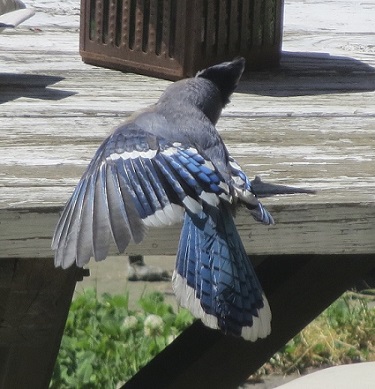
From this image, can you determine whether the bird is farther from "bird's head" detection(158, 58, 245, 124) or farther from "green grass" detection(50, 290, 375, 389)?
"green grass" detection(50, 290, 375, 389)

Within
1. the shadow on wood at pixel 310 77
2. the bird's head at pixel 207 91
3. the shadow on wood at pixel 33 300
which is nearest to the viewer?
the shadow on wood at pixel 33 300

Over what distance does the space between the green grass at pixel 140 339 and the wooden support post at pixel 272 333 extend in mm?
1000

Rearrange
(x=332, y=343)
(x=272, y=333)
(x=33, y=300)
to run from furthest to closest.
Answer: (x=332, y=343) < (x=272, y=333) < (x=33, y=300)

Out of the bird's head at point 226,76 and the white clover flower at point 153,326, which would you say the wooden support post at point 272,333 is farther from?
the white clover flower at point 153,326

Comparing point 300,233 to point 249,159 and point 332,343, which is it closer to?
point 249,159

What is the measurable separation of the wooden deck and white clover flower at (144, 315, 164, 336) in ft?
3.56

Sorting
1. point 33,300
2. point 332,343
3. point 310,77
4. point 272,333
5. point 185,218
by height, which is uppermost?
point 185,218

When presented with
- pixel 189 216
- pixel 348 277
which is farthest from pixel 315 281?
pixel 189 216

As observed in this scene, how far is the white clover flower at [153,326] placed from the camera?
3.56 meters

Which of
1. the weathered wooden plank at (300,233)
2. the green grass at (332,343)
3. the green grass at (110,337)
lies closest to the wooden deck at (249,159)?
the weathered wooden plank at (300,233)

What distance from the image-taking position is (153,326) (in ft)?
11.7

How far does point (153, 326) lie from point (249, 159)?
1.92 m

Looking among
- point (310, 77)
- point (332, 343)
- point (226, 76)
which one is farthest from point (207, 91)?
point (332, 343)

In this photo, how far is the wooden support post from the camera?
6.82ft
